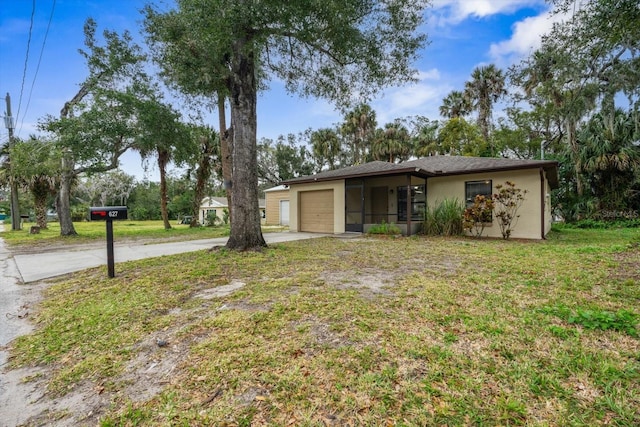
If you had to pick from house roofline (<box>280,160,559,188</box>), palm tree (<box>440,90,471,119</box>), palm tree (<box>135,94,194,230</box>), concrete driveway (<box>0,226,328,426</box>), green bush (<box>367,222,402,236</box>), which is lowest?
concrete driveway (<box>0,226,328,426</box>)

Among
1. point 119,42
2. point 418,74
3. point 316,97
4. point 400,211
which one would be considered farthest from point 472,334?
point 119,42

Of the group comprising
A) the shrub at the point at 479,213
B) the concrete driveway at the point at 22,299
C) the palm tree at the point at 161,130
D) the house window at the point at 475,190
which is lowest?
the concrete driveway at the point at 22,299

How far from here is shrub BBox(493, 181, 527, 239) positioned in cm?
1018

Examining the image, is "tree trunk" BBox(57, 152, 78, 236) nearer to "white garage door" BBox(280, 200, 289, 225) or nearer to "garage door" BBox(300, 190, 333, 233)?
"garage door" BBox(300, 190, 333, 233)

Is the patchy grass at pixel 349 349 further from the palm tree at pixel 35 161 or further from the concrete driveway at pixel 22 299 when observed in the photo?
the palm tree at pixel 35 161

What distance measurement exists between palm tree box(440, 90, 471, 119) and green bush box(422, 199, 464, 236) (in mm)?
16313

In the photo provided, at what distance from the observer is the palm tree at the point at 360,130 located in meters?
26.8

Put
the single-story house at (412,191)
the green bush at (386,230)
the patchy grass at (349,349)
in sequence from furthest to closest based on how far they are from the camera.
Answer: the green bush at (386,230), the single-story house at (412,191), the patchy grass at (349,349)

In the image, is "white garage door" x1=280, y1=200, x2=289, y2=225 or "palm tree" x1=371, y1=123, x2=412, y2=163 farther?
"palm tree" x1=371, y1=123, x2=412, y2=163

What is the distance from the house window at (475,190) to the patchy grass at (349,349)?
6950mm

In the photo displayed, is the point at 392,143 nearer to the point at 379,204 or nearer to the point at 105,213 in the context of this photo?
the point at 379,204

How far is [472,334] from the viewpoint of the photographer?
104 inches

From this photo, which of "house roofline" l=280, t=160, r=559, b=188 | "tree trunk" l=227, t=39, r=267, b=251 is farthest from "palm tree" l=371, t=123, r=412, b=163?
"tree trunk" l=227, t=39, r=267, b=251

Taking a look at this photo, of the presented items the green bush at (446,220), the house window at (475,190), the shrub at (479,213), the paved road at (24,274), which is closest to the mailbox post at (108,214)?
the paved road at (24,274)
